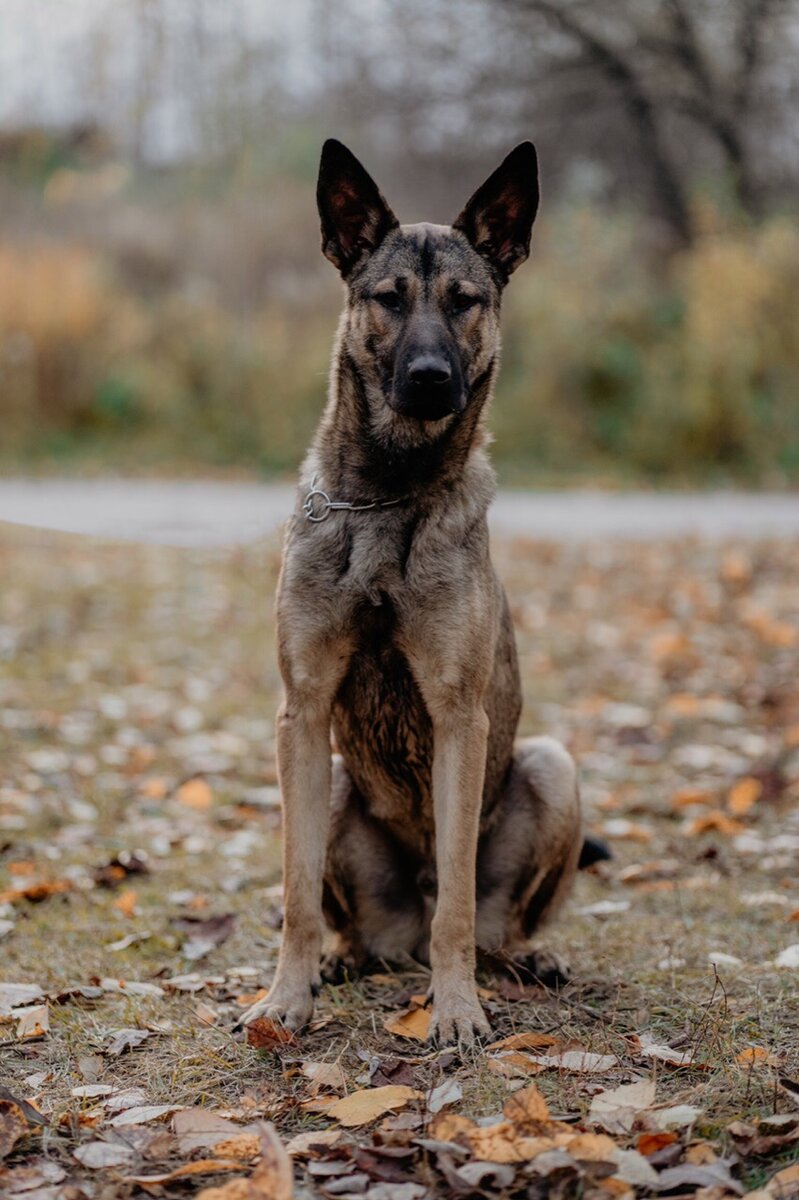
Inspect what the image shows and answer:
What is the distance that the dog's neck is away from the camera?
3.68 meters

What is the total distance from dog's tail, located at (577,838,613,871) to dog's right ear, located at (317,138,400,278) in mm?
2085

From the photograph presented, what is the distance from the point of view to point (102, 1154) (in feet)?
8.71

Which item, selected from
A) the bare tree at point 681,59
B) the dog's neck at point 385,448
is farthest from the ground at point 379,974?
the bare tree at point 681,59

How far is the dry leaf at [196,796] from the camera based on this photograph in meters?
5.84

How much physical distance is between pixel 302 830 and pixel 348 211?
1857 mm

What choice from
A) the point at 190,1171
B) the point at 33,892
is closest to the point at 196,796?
the point at 33,892

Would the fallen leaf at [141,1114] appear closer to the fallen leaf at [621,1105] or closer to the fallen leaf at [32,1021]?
the fallen leaf at [32,1021]

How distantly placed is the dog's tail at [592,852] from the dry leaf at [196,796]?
6.76 feet

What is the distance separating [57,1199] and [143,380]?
16.0m

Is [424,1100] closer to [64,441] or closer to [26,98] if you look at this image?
[64,441]

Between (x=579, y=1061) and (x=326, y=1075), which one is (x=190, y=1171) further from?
(x=579, y=1061)

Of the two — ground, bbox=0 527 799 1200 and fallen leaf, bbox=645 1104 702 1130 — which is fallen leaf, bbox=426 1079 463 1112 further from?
fallen leaf, bbox=645 1104 702 1130

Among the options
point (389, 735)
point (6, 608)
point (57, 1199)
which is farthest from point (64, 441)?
point (57, 1199)

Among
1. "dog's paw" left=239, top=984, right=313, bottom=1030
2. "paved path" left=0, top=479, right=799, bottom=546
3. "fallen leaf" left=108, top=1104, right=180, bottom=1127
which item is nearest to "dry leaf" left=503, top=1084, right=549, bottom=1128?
"fallen leaf" left=108, top=1104, right=180, bottom=1127
